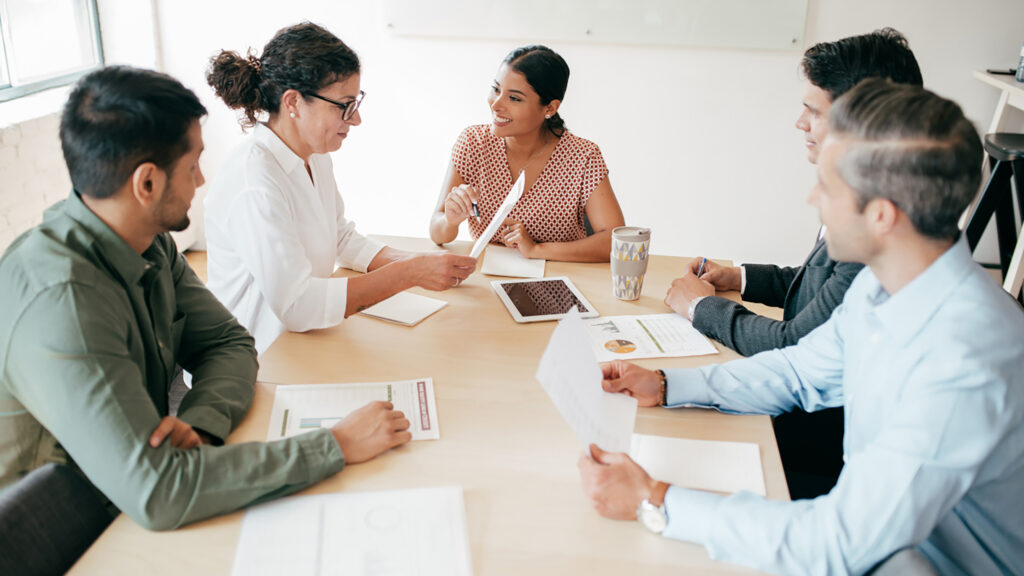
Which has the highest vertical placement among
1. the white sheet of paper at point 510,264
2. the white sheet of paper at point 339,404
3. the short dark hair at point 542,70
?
the short dark hair at point 542,70

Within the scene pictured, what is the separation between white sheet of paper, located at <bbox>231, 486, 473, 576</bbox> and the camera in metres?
0.96

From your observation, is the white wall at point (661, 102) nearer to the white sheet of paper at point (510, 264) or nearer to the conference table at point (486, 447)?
the white sheet of paper at point (510, 264)

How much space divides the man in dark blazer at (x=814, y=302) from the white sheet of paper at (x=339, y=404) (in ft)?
2.18

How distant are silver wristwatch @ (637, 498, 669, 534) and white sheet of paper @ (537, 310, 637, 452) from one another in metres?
0.10

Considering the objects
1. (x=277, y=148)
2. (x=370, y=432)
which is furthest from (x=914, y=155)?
(x=277, y=148)

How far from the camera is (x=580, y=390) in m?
1.09

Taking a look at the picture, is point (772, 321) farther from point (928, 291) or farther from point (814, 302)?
point (928, 291)

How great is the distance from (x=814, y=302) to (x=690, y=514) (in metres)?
0.74

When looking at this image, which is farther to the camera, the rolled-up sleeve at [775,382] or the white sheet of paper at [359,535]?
the rolled-up sleeve at [775,382]

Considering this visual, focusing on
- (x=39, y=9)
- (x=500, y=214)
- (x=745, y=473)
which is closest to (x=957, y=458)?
(x=745, y=473)

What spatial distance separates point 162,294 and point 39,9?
2.74m

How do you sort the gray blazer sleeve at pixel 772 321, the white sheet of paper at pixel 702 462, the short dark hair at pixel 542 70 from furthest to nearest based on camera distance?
1. the short dark hair at pixel 542 70
2. the gray blazer sleeve at pixel 772 321
3. the white sheet of paper at pixel 702 462

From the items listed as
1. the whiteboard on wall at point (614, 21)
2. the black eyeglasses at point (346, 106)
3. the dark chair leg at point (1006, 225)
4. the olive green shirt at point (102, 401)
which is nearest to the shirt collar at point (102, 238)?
the olive green shirt at point (102, 401)

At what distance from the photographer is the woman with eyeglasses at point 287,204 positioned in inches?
65.3
